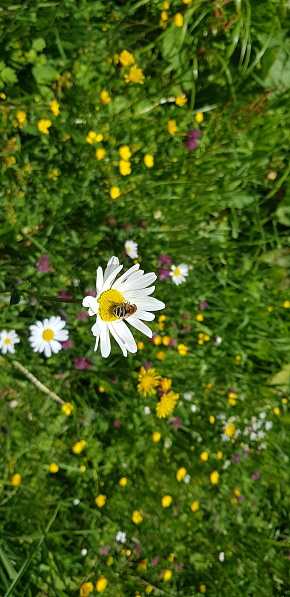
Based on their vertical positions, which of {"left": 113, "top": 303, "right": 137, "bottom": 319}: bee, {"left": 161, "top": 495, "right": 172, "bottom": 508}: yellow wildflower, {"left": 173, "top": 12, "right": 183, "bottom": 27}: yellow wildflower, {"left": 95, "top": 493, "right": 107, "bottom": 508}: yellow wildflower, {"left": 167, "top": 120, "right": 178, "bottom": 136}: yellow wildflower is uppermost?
{"left": 173, "top": 12, "right": 183, "bottom": 27}: yellow wildflower

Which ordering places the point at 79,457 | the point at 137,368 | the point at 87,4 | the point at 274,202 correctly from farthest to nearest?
the point at 274,202 < the point at 137,368 < the point at 79,457 < the point at 87,4

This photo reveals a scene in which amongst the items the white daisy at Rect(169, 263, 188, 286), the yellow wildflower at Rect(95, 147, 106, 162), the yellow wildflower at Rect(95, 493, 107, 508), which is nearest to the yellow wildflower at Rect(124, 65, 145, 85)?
the yellow wildflower at Rect(95, 147, 106, 162)

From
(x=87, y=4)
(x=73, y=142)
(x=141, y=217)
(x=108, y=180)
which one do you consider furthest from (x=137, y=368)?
(x=87, y=4)

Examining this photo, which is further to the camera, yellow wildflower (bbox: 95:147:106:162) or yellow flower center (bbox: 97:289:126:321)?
yellow wildflower (bbox: 95:147:106:162)

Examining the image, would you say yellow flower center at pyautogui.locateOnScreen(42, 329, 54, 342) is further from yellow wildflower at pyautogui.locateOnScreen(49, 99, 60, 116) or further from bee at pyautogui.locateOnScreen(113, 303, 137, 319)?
yellow wildflower at pyautogui.locateOnScreen(49, 99, 60, 116)

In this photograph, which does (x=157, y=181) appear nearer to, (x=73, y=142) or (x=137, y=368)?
(x=73, y=142)

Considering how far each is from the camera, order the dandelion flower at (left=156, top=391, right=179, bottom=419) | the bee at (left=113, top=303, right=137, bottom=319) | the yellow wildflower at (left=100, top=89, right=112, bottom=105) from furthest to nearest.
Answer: the dandelion flower at (left=156, top=391, right=179, bottom=419) < the yellow wildflower at (left=100, top=89, right=112, bottom=105) < the bee at (left=113, top=303, right=137, bottom=319)

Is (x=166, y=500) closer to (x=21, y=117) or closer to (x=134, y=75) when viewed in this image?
(x=21, y=117)

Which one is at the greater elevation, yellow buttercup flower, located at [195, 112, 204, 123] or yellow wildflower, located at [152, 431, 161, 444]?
yellow buttercup flower, located at [195, 112, 204, 123]
